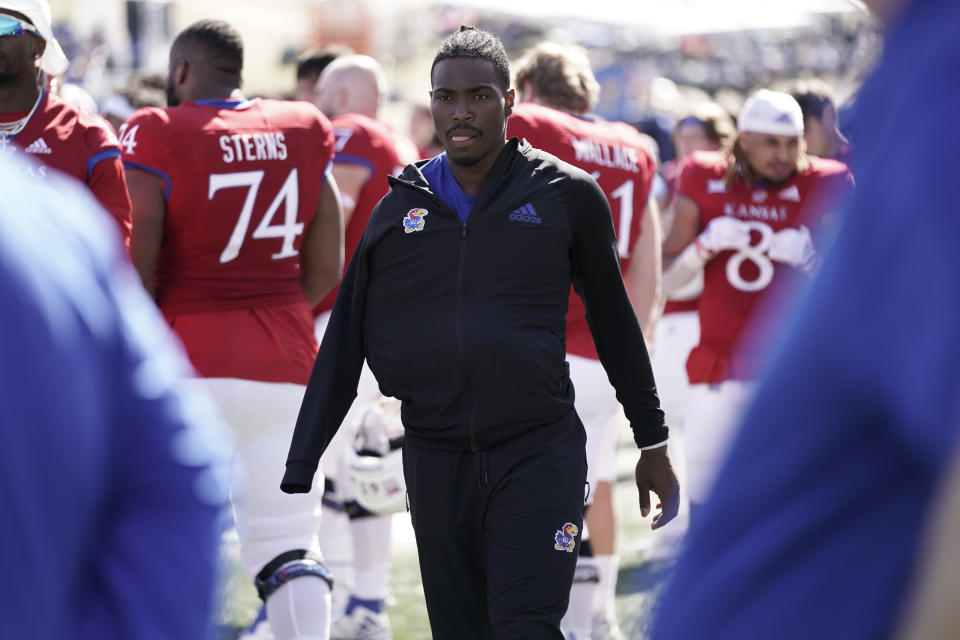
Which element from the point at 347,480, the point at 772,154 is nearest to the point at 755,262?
the point at 772,154

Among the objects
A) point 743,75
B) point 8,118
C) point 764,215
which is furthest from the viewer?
point 743,75

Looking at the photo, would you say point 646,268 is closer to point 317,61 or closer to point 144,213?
point 144,213

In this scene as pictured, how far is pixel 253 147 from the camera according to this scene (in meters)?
4.91

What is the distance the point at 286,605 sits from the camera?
4859mm

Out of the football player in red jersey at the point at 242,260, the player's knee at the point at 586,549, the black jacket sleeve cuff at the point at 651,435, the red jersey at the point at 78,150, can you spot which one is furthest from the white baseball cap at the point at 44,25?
the player's knee at the point at 586,549

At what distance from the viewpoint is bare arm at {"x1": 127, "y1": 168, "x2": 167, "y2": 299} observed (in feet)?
15.6

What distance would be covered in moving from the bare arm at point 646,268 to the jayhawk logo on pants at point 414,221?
211 cm

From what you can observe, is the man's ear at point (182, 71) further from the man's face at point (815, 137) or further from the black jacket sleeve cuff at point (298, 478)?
the man's face at point (815, 137)

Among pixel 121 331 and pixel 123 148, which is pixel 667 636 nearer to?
pixel 121 331

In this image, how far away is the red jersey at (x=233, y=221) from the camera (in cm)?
477

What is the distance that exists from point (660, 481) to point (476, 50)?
4.44ft

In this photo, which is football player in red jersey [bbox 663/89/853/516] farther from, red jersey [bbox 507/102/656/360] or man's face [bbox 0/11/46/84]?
man's face [bbox 0/11/46/84]

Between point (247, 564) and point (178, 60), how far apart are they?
191cm

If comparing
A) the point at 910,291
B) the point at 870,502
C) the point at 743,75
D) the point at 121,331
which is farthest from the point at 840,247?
the point at 743,75
